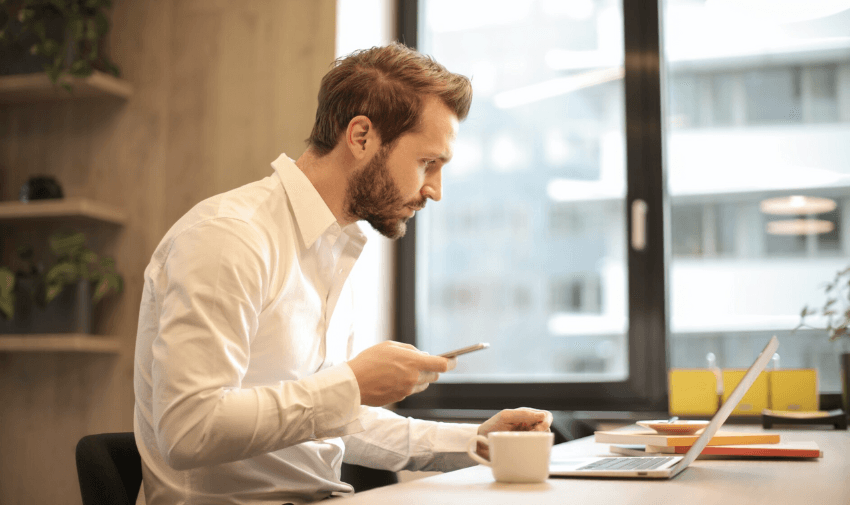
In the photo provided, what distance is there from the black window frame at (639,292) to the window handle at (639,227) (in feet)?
0.06

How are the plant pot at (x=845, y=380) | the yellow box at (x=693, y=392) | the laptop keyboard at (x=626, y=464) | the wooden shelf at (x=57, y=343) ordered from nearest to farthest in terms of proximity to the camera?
1. the laptop keyboard at (x=626, y=464)
2. the plant pot at (x=845, y=380)
3. the yellow box at (x=693, y=392)
4. the wooden shelf at (x=57, y=343)

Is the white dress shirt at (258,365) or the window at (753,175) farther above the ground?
the window at (753,175)

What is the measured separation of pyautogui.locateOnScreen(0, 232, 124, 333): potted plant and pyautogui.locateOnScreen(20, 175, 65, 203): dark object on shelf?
6.0 inches

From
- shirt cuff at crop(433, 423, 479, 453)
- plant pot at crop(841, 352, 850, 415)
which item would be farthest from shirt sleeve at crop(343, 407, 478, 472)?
plant pot at crop(841, 352, 850, 415)

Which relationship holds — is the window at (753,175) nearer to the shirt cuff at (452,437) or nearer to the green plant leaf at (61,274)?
the shirt cuff at (452,437)

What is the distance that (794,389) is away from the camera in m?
2.22

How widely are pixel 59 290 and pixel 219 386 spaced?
173cm

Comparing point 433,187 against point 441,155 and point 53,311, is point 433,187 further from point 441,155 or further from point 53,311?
point 53,311

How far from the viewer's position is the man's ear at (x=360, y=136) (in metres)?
1.55

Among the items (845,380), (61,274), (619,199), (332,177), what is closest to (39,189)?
(61,274)

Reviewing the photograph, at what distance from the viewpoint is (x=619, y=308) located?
261 cm

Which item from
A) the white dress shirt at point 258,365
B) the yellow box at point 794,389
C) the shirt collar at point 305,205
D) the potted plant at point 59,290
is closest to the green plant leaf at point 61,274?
the potted plant at point 59,290

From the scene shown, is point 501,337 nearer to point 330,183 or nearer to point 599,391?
point 599,391

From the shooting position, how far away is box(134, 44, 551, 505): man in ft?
3.68
